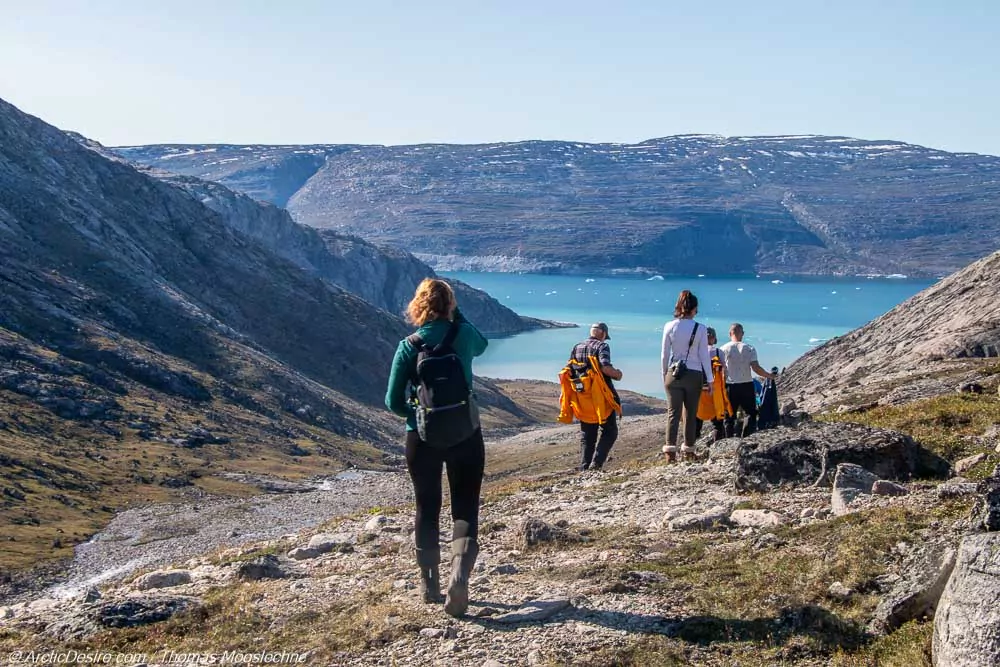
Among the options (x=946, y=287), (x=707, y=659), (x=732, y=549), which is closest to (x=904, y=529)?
(x=732, y=549)

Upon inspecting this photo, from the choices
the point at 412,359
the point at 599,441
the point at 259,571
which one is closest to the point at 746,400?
the point at 599,441

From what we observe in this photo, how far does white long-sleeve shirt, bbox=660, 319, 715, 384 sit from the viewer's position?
15.4m

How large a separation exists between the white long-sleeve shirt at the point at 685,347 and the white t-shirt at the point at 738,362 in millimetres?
1789

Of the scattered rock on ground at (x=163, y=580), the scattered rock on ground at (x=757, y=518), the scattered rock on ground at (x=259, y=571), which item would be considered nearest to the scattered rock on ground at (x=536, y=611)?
the scattered rock on ground at (x=757, y=518)

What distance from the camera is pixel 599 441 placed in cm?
1811

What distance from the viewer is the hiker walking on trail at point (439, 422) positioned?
872cm

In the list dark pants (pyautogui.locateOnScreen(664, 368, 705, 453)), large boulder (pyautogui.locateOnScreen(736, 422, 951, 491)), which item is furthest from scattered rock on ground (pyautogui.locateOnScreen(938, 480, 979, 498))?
dark pants (pyautogui.locateOnScreen(664, 368, 705, 453))

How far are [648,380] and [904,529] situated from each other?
438 ft

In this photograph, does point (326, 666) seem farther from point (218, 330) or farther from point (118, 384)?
point (218, 330)

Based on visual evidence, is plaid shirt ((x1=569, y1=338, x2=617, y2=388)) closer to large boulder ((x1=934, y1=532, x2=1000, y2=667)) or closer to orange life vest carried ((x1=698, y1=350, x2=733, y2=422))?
orange life vest carried ((x1=698, y1=350, x2=733, y2=422))

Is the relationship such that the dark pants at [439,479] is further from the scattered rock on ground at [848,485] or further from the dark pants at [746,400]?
the dark pants at [746,400]

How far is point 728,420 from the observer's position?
18.5 meters

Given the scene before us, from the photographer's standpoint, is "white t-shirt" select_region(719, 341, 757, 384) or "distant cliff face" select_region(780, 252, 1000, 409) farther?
"distant cliff face" select_region(780, 252, 1000, 409)

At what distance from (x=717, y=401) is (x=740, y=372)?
0.69 metres
